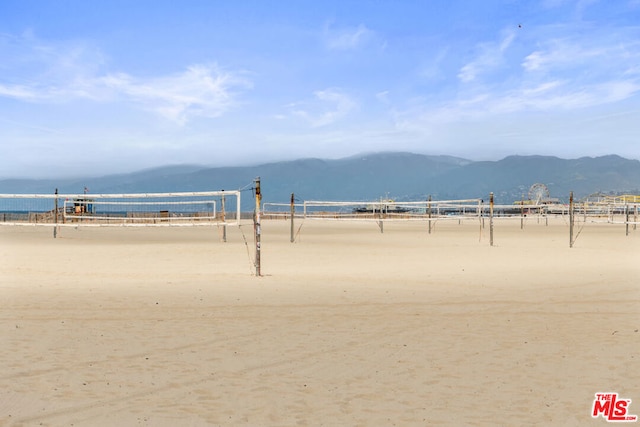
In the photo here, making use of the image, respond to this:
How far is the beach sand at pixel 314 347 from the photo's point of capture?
3.90 meters

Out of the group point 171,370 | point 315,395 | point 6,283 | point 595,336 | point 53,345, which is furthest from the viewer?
point 6,283

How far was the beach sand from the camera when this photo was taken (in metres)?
3.90

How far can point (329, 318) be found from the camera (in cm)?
677

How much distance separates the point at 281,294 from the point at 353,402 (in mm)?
4515

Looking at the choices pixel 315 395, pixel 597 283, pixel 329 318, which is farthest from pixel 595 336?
pixel 597 283

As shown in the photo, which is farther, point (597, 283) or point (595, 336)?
point (597, 283)

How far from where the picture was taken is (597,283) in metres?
9.68

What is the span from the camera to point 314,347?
18.0ft

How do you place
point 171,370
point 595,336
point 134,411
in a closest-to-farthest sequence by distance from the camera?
point 134,411, point 171,370, point 595,336

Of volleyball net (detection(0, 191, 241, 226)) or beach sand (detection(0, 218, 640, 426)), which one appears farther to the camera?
volleyball net (detection(0, 191, 241, 226))

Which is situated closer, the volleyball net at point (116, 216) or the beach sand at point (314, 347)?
the beach sand at point (314, 347)

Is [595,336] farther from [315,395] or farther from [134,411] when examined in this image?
[134,411]

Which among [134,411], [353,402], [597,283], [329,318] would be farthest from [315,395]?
[597,283]

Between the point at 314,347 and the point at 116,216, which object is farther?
the point at 116,216
